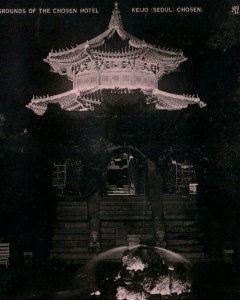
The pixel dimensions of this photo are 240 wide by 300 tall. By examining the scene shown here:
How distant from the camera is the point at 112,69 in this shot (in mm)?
15227

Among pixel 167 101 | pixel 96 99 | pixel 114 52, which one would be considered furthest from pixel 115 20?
pixel 167 101

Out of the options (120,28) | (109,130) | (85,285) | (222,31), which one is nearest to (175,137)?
(109,130)

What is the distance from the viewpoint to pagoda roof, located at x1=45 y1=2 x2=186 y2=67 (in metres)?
14.2

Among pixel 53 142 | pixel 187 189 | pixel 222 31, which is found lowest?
pixel 187 189

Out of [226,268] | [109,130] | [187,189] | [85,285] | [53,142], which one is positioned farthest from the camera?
[187,189]

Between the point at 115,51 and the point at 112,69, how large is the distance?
73 centimetres

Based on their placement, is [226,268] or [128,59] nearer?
[226,268]

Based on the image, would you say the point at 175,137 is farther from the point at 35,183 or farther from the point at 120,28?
the point at 120,28

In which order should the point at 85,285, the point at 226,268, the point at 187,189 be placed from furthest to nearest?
the point at 187,189
the point at 226,268
the point at 85,285

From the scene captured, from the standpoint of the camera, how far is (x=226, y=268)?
28.7 feet

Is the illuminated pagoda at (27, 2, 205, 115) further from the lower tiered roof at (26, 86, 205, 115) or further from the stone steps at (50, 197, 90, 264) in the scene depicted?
the stone steps at (50, 197, 90, 264)

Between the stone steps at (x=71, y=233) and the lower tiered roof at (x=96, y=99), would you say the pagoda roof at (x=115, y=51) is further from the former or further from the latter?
the stone steps at (x=71, y=233)

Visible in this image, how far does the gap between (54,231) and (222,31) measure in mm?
6582

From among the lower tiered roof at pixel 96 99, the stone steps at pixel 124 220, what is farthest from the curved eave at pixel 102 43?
the stone steps at pixel 124 220
